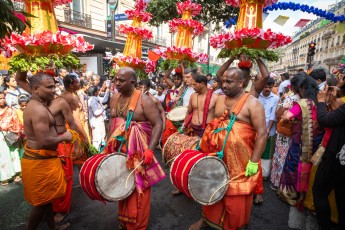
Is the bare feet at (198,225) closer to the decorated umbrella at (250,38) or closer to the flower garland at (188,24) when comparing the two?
the decorated umbrella at (250,38)

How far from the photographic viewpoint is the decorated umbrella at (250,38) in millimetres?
3777

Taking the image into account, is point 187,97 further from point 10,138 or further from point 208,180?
point 10,138

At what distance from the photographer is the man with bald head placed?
10.9 ft

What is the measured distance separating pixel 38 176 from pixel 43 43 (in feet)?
5.57

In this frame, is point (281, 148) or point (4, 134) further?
point (4, 134)

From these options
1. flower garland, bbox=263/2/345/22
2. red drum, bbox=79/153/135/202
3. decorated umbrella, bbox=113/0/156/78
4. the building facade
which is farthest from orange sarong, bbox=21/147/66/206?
the building facade

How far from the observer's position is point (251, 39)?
3.82 m

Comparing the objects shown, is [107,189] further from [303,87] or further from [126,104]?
[303,87]

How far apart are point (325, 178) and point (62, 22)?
17.3 m

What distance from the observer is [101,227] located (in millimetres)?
3814

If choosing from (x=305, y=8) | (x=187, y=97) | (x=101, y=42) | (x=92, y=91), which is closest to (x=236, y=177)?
(x=187, y=97)

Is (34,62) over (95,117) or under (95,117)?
over

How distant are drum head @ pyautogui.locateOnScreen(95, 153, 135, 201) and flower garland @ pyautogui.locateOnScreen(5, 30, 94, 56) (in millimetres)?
1700

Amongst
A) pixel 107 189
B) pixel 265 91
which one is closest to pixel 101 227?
pixel 107 189
